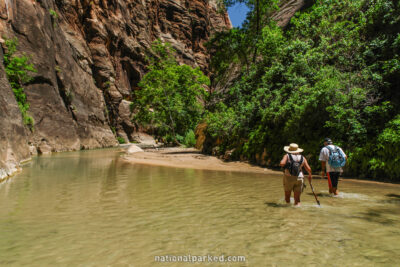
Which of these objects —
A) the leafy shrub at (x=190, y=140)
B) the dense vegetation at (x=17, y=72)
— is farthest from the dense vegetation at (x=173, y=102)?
the dense vegetation at (x=17, y=72)

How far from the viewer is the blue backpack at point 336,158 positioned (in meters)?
7.41

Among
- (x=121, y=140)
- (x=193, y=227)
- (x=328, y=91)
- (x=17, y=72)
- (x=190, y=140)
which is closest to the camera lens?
(x=193, y=227)

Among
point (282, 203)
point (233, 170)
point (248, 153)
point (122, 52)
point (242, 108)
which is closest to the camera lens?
point (282, 203)

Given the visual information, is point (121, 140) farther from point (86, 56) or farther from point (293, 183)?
point (293, 183)

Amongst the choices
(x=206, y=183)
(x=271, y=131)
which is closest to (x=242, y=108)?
(x=271, y=131)

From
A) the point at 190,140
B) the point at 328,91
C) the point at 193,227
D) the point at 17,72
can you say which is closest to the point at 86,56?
the point at 17,72

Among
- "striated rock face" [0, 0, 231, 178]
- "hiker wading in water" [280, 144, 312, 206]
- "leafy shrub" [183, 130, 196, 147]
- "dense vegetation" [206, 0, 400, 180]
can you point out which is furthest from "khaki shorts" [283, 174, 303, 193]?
"leafy shrub" [183, 130, 196, 147]

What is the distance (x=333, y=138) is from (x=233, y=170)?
485 centimetres

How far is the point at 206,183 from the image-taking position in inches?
367

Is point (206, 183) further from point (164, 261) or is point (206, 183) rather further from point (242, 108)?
point (242, 108)

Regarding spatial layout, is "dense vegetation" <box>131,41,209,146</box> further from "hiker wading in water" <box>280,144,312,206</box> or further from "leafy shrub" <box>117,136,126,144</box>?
"hiker wading in water" <box>280,144,312,206</box>

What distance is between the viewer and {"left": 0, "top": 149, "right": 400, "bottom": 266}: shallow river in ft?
11.5

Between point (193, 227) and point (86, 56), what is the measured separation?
148ft

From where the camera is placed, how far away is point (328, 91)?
443 inches
